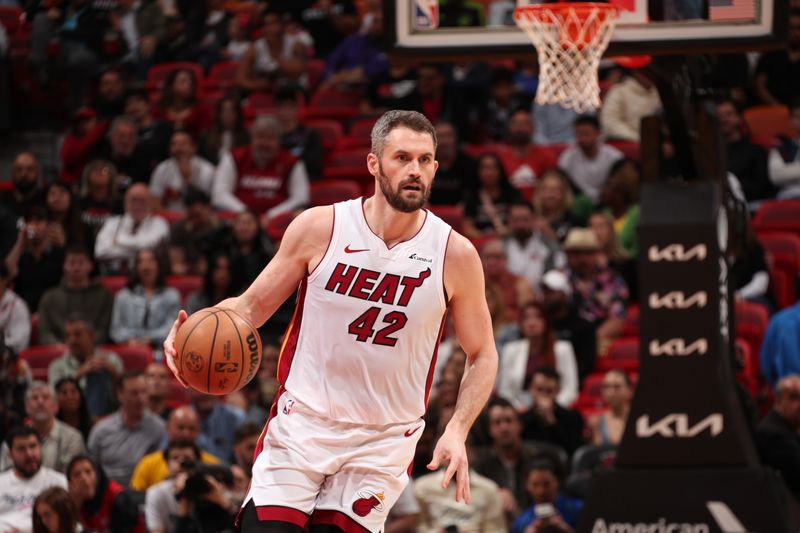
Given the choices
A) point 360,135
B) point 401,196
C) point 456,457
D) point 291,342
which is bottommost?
point 360,135

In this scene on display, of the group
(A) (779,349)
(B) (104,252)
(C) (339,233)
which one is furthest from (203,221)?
(C) (339,233)

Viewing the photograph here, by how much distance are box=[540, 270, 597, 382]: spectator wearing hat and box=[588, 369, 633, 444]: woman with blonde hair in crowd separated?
1.04 metres

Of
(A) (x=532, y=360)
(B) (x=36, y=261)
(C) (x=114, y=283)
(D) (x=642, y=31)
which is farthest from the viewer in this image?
(B) (x=36, y=261)

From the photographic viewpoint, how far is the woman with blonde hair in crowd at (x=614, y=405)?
10.5m

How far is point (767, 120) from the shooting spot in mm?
14453

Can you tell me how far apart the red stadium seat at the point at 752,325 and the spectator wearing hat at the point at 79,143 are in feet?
23.5

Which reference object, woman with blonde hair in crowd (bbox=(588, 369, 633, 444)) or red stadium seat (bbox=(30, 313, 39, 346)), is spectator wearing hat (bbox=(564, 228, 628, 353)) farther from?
red stadium seat (bbox=(30, 313, 39, 346))

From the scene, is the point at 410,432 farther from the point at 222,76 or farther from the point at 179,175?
the point at 222,76

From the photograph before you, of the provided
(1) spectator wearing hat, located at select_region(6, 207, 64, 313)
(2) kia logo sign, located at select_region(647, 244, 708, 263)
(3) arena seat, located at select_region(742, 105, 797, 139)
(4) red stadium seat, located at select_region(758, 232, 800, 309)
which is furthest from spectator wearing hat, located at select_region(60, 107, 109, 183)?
(2) kia logo sign, located at select_region(647, 244, 708, 263)

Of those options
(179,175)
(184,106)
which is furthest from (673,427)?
(184,106)

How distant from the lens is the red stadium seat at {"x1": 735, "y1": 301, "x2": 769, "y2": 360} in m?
11.6

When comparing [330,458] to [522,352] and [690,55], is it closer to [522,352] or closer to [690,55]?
[690,55]

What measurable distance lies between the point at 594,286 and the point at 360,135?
3644mm

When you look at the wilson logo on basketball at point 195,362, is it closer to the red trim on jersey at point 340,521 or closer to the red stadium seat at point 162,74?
the red trim on jersey at point 340,521
